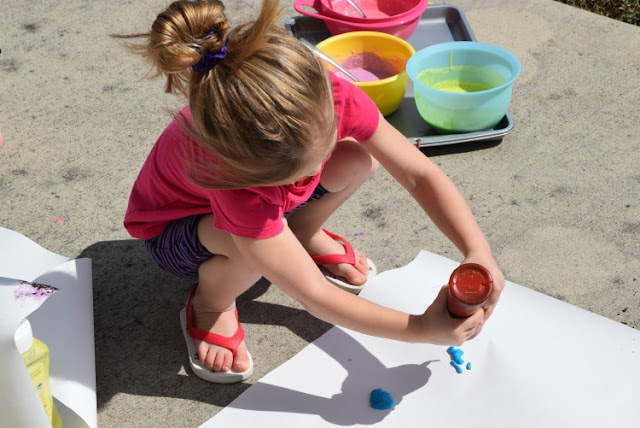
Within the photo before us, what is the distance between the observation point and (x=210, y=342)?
4.46 feet

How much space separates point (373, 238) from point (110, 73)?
911 millimetres

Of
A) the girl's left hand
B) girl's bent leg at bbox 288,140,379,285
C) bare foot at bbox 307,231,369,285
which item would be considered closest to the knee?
girl's bent leg at bbox 288,140,379,285

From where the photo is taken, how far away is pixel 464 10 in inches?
89.4

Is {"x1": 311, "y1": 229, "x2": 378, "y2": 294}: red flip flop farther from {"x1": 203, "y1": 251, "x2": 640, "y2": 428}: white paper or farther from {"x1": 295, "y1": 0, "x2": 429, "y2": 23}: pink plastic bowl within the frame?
{"x1": 295, "y1": 0, "x2": 429, "y2": 23}: pink plastic bowl

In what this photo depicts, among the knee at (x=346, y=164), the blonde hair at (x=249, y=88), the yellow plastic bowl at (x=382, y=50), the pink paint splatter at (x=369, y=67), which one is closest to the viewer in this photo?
the blonde hair at (x=249, y=88)

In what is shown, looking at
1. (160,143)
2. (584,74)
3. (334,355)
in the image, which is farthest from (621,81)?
(160,143)

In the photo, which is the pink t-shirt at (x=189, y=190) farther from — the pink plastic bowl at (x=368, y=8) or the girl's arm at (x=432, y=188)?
the pink plastic bowl at (x=368, y=8)

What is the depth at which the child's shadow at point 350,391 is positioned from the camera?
127cm

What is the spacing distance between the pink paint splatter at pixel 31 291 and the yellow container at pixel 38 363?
6 centimetres

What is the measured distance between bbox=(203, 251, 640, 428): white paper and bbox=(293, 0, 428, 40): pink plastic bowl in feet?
2.76

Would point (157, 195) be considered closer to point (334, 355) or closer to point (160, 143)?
point (160, 143)

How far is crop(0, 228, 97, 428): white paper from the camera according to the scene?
3.53 ft

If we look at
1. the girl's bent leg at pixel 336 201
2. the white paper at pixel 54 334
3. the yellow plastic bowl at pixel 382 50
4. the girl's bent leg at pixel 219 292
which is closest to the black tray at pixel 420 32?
the yellow plastic bowl at pixel 382 50

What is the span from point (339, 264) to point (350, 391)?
0.88ft
